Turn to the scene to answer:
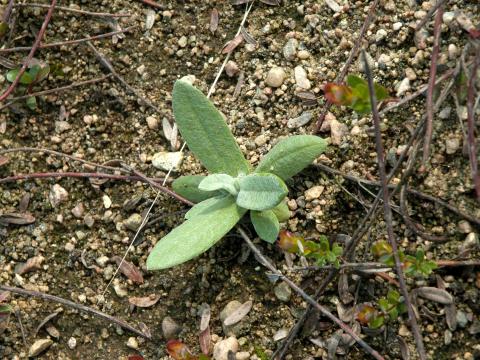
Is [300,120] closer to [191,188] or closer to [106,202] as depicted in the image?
[191,188]

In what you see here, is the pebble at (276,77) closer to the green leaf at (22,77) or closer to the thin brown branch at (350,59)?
the thin brown branch at (350,59)

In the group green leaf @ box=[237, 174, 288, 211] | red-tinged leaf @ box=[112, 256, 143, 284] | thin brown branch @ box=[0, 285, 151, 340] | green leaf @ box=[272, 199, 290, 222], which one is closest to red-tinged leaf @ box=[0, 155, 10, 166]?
thin brown branch @ box=[0, 285, 151, 340]

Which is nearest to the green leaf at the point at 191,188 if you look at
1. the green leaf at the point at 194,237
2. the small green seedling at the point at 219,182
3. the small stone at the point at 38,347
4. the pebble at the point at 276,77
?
the small green seedling at the point at 219,182

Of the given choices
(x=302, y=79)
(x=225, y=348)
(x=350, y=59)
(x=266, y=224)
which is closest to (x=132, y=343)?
(x=225, y=348)

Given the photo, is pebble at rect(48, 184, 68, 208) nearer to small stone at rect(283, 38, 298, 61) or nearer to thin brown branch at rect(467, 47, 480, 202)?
small stone at rect(283, 38, 298, 61)

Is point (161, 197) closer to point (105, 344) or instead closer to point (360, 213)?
point (105, 344)
